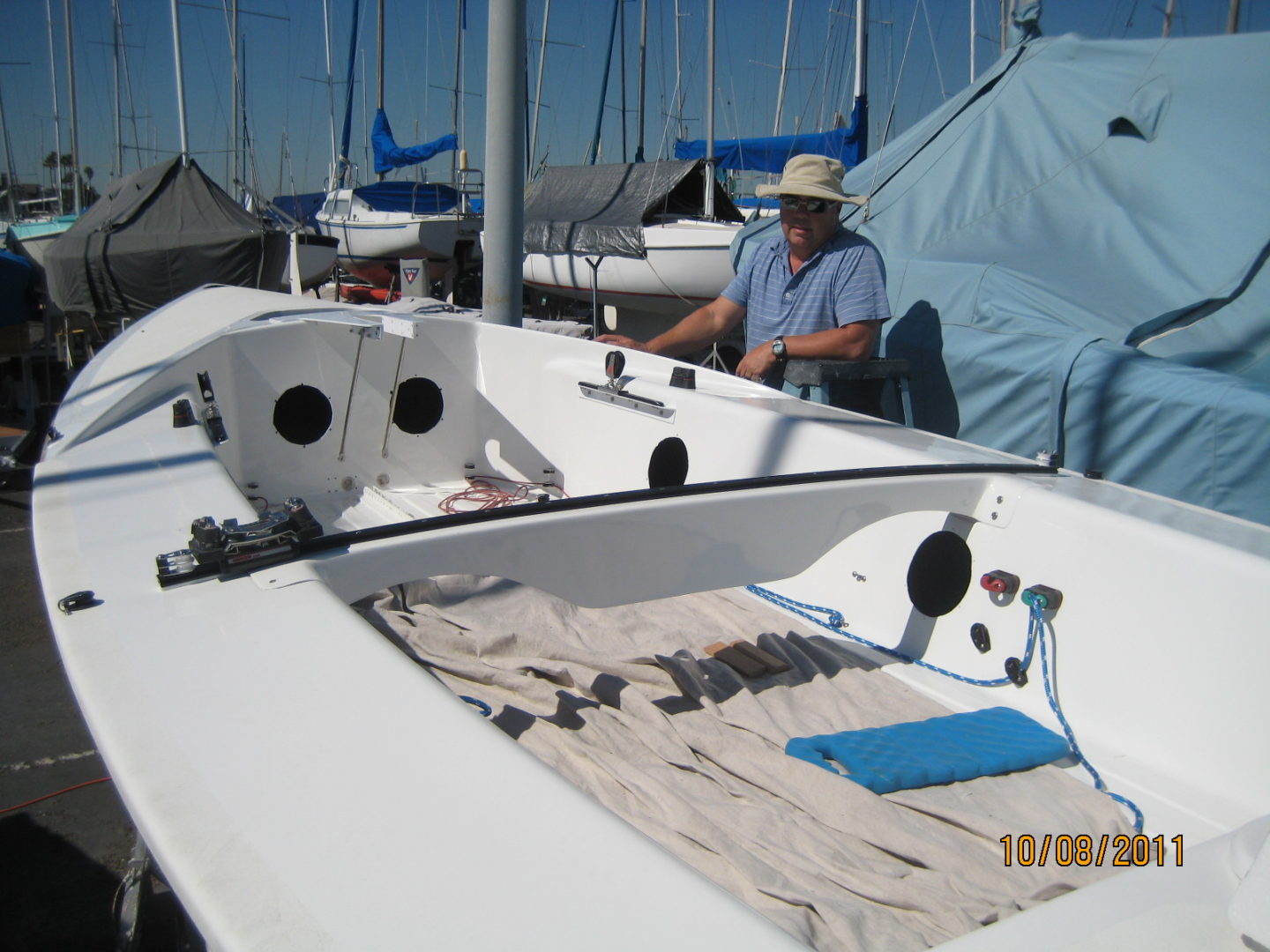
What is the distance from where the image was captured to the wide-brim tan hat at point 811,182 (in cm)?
332

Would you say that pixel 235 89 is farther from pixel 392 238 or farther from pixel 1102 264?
pixel 1102 264

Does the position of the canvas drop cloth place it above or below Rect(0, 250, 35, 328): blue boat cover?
below

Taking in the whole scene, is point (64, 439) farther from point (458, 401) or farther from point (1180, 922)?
point (1180, 922)

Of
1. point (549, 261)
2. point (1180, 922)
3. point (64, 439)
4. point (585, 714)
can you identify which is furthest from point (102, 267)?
point (1180, 922)

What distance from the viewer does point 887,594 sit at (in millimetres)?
2348

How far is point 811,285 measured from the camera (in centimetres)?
348

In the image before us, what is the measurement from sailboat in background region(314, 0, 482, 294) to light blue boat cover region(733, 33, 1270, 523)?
11.2m

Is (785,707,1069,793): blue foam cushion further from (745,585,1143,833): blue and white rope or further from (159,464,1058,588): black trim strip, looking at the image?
(159,464,1058,588): black trim strip

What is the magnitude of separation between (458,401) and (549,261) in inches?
260

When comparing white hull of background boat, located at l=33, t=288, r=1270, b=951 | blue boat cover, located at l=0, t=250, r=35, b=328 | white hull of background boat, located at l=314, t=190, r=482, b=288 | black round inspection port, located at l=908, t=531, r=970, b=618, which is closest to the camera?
white hull of background boat, located at l=33, t=288, r=1270, b=951

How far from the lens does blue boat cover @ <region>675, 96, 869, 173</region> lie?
34.3 ft

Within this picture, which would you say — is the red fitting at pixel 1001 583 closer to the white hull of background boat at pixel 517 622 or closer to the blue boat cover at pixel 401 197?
the white hull of background boat at pixel 517 622

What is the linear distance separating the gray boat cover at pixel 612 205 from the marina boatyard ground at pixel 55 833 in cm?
626

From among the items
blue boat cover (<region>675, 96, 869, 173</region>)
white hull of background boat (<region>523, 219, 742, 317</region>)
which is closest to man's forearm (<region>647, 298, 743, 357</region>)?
white hull of background boat (<region>523, 219, 742, 317</region>)
